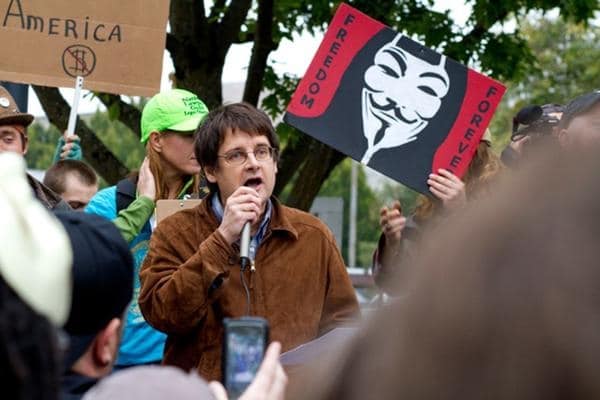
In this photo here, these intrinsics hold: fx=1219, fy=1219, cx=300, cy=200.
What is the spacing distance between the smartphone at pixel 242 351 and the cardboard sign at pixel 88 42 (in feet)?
13.8

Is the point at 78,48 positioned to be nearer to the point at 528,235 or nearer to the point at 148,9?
the point at 148,9

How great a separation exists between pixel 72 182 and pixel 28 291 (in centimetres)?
537

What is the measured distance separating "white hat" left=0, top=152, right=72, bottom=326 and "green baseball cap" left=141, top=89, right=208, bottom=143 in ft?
10.9

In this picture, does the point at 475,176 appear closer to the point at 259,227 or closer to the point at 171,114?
the point at 259,227

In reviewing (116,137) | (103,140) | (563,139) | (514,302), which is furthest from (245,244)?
(116,137)

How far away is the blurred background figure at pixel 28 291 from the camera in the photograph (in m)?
1.46

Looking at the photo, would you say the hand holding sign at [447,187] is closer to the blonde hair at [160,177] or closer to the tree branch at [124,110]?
the blonde hair at [160,177]

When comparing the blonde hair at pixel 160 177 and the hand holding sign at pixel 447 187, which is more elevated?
the hand holding sign at pixel 447 187

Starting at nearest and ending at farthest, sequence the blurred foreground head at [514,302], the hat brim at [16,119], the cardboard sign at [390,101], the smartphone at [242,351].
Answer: the blurred foreground head at [514,302], the smartphone at [242,351], the cardboard sign at [390,101], the hat brim at [16,119]

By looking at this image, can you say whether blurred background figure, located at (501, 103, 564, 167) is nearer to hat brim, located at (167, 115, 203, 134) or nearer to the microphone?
the microphone

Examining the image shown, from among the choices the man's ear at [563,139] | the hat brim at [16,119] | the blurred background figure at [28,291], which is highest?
the man's ear at [563,139]

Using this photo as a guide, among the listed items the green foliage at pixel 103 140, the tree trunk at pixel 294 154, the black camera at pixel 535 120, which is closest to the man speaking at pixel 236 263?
the black camera at pixel 535 120

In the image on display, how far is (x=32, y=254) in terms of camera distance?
1671 millimetres

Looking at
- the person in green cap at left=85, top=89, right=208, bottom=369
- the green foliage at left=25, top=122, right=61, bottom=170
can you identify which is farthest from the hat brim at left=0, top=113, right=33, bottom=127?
the green foliage at left=25, top=122, right=61, bottom=170
